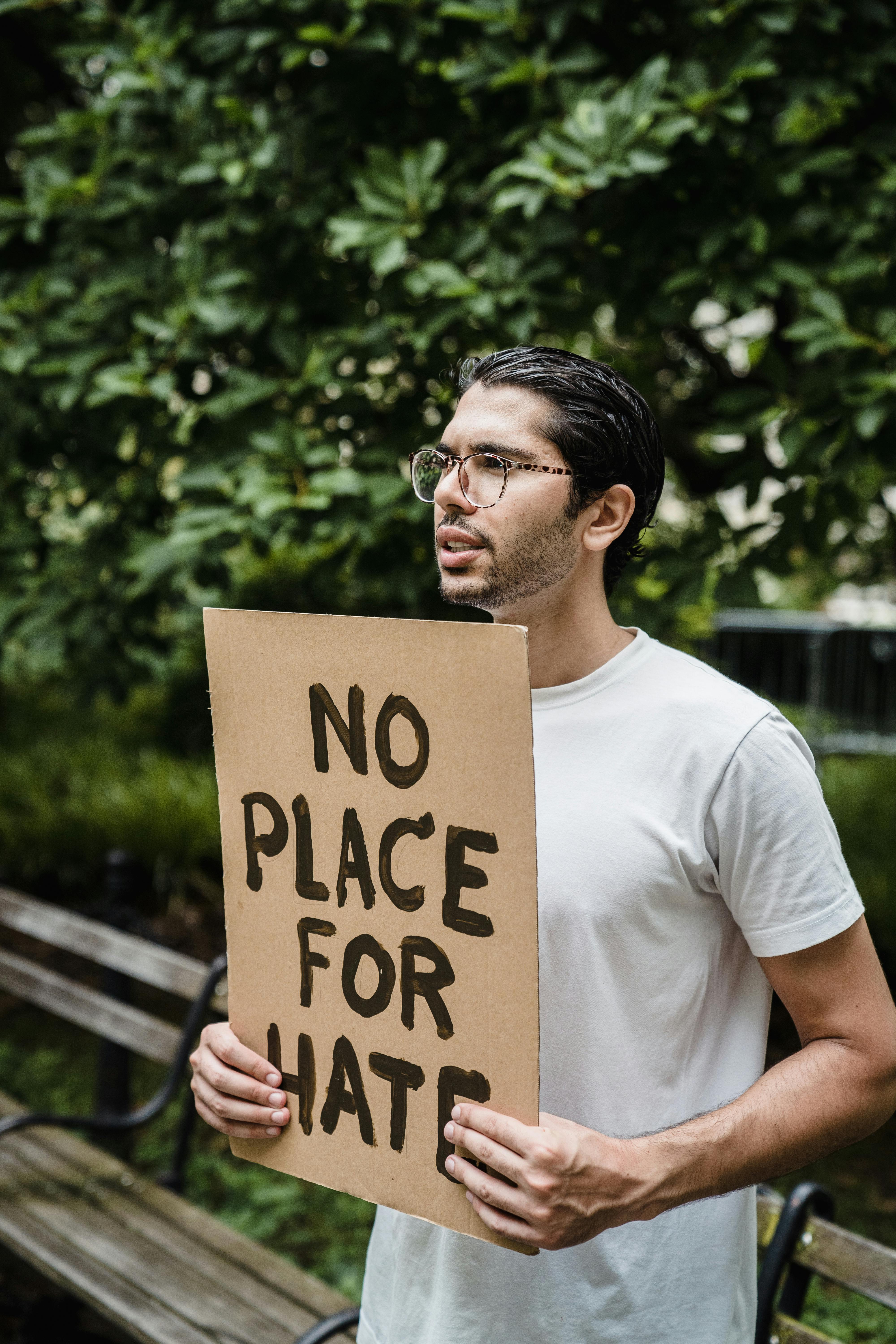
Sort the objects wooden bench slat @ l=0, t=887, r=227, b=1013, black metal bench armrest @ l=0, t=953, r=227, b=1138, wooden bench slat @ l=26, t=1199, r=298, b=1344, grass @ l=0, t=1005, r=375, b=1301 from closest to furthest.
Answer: wooden bench slat @ l=26, t=1199, r=298, b=1344 → black metal bench armrest @ l=0, t=953, r=227, b=1138 → wooden bench slat @ l=0, t=887, r=227, b=1013 → grass @ l=0, t=1005, r=375, b=1301

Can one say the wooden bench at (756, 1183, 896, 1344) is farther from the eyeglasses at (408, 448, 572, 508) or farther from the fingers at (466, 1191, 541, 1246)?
the eyeglasses at (408, 448, 572, 508)

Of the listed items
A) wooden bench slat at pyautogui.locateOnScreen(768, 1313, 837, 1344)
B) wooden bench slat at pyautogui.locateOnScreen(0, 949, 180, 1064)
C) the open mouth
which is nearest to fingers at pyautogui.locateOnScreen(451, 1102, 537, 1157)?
the open mouth

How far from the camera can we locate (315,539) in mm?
2725

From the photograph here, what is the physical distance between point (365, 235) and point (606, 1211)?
196 cm

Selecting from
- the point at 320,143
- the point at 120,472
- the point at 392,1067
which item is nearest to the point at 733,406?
the point at 320,143

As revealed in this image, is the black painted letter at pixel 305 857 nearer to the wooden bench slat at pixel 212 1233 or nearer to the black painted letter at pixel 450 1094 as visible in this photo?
the black painted letter at pixel 450 1094

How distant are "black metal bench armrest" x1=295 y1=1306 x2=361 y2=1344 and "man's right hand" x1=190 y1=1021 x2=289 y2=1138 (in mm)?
971

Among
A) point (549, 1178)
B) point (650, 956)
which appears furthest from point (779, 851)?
point (549, 1178)

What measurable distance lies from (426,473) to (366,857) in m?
0.47

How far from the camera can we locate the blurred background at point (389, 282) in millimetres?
2441

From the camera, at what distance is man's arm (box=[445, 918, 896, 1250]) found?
3.67ft

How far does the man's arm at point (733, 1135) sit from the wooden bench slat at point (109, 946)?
194cm

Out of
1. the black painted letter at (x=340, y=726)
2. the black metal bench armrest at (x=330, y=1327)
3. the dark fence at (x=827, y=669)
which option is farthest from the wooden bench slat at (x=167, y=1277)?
the dark fence at (x=827, y=669)

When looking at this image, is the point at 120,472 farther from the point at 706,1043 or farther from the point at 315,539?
the point at 706,1043
